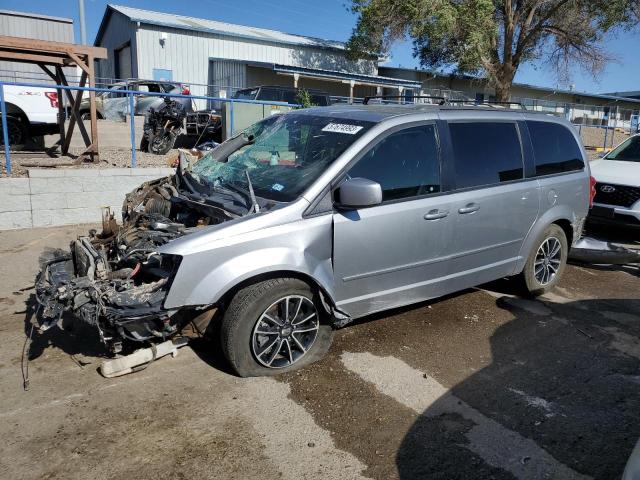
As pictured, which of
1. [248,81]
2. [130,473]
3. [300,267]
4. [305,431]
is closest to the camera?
[130,473]

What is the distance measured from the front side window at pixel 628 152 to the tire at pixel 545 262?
4.23m

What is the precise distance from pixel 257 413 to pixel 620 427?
2231mm

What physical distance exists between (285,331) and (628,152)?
7.82 metres

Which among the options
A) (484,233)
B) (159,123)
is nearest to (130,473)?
(484,233)

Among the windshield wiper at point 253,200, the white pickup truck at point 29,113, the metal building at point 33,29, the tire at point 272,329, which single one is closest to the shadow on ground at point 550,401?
the tire at point 272,329

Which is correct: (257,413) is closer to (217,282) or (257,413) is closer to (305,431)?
(305,431)

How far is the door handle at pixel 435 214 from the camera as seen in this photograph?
402 centimetres

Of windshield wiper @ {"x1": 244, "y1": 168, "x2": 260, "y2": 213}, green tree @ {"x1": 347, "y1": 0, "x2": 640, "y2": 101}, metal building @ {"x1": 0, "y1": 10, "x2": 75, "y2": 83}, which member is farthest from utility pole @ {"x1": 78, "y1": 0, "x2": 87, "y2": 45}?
windshield wiper @ {"x1": 244, "y1": 168, "x2": 260, "y2": 213}

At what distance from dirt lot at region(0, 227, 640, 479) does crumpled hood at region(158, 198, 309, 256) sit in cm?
98

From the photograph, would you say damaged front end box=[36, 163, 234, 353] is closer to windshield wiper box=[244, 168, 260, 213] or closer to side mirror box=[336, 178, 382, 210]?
windshield wiper box=[244, 168, 260, 213]

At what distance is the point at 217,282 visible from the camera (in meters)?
3.25

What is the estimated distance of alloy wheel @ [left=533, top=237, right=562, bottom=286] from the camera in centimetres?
526

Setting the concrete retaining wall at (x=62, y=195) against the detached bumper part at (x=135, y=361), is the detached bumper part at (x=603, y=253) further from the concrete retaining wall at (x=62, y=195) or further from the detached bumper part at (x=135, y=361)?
the concrete retaining wall at (x=62, y=195)

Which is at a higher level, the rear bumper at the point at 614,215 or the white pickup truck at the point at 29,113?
the white pickup truck at the point at 29,113
